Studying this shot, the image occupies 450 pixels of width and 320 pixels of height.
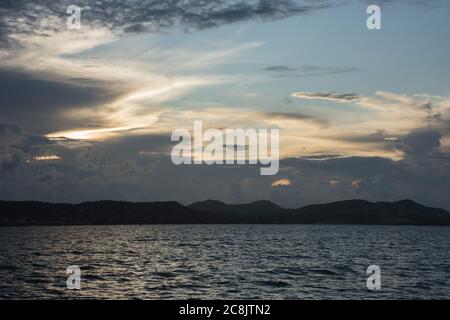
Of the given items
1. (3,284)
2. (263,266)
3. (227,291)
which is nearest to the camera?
(227,291)

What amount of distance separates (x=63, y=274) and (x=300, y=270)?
32.7 meters

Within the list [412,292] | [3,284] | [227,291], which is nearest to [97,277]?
[3,284]

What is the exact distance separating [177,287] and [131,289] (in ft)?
16.0
